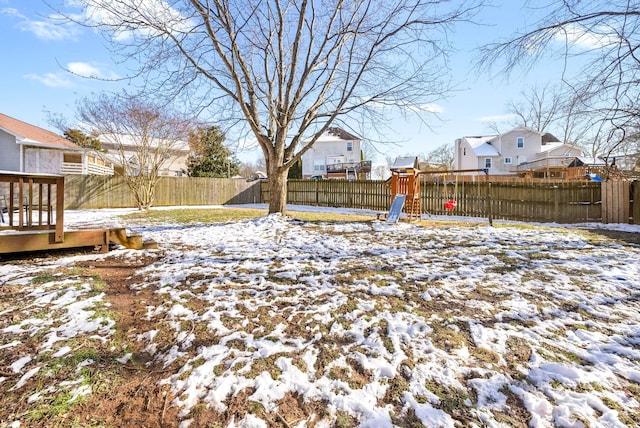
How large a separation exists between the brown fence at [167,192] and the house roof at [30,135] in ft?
10.9

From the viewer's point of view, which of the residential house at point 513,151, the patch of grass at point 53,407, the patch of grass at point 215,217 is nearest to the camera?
the patch of grass at point 53,407

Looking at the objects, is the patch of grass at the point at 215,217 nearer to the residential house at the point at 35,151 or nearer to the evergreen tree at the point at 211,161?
the residential house at the point at 35,151

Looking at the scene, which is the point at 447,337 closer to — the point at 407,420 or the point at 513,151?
the point at 407,420

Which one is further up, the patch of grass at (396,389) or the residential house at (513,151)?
the residential house at (513,151)

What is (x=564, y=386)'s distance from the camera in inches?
A: 77.4

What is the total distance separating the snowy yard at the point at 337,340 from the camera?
5.79ft

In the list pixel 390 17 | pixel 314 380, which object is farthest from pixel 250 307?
pixel 390 17

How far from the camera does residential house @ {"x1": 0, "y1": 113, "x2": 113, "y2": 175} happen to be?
16095mm

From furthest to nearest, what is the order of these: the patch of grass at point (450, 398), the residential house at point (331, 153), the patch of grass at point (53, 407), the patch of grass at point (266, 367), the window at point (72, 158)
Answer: the residential house at point (331, 153) → the window at point (72, 158) → the patch of grass at point (266, 367) → the patch of grass at point (450, 398) → the patch of grass at point (53, 407)

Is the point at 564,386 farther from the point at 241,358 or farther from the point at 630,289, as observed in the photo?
the point at 630,289

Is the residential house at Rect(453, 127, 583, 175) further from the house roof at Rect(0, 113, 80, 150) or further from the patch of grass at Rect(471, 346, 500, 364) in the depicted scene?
the house roof at Rect(0, 113, 80, 150)

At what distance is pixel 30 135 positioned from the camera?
17.0m

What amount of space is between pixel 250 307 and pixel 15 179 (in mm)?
3802

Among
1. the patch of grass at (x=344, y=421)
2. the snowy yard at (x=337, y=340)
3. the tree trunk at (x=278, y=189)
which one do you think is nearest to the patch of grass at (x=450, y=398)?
the snowy yard at (x=337, y=340)
